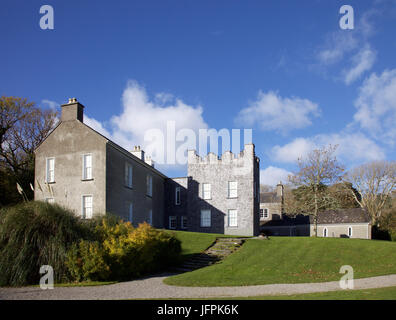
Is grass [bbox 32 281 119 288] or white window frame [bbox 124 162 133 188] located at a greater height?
white window frame [bbox 124 162 133 188]

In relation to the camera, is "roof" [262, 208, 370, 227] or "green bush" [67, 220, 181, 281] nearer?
"green bush" [67, 220, 181, 281]

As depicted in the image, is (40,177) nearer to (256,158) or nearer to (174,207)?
(174,207)

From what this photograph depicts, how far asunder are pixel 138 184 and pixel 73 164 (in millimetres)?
5895

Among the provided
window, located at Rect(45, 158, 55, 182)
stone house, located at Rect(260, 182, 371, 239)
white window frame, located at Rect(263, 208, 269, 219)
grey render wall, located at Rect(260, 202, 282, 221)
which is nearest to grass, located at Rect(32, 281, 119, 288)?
window, located at Rect(45, 158, 55, 182)

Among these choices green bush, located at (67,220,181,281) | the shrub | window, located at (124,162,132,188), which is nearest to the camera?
the shrub

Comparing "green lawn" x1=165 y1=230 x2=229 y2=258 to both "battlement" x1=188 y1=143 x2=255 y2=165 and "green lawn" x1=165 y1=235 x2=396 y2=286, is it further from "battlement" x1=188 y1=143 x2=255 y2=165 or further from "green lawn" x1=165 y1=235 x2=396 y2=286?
"battlement" x1=188 y1=143 x2=255 y2=165

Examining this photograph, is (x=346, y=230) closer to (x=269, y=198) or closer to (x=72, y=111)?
(x=269, y=198)

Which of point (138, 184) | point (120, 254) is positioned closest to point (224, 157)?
point (138, 184)

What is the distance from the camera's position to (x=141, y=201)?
29.8 metres

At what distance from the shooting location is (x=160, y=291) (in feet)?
42.0

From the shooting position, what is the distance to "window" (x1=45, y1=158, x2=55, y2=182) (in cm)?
2634

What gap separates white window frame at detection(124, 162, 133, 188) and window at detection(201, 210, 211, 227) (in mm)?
9809
